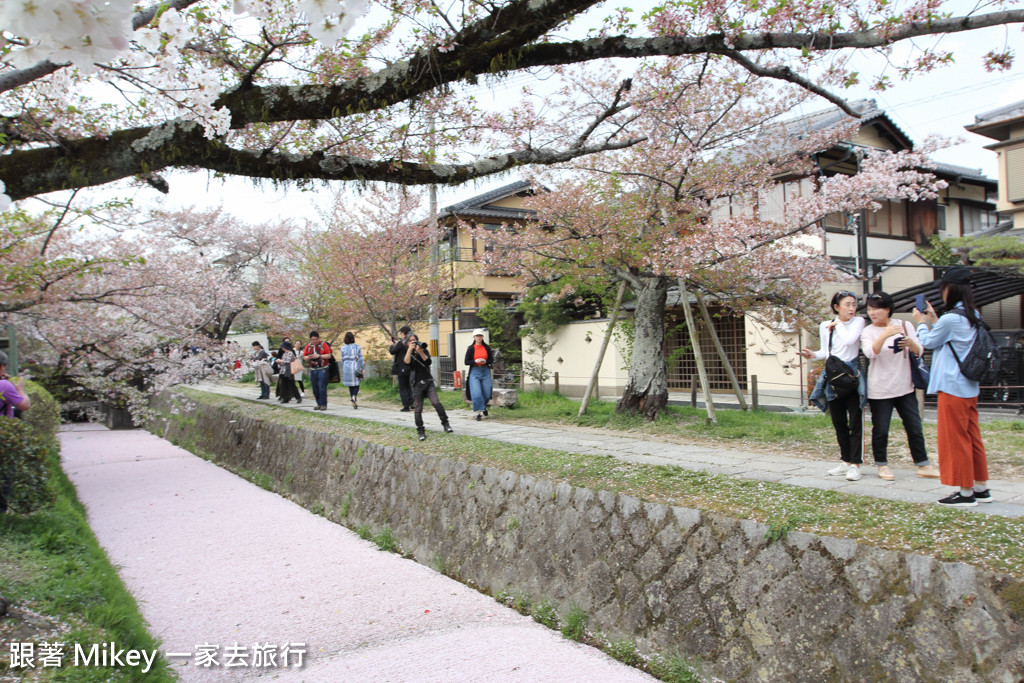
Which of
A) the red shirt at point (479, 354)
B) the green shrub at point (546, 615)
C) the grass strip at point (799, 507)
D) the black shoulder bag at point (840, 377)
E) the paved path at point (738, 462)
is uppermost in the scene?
the red shirt at point (479, 354)

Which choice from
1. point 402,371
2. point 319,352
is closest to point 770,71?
point 402,371

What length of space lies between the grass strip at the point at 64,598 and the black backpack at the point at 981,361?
5125mm

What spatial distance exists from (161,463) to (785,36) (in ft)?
42.9

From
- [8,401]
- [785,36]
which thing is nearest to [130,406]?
[8,401]

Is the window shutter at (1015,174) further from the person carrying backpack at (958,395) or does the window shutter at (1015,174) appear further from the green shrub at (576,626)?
the green shrub at (576,626)

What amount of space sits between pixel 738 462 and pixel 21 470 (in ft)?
22.9

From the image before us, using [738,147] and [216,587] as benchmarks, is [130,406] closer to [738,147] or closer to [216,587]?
[216,587]

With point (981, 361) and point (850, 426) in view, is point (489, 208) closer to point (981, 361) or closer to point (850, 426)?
point (850, 426)

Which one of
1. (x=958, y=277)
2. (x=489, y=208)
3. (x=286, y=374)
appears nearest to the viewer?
(x=958, y=277)

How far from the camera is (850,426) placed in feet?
18.6

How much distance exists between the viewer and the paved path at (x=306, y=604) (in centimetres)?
421

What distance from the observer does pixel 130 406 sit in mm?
13758

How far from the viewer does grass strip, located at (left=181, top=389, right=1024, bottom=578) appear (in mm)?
3203

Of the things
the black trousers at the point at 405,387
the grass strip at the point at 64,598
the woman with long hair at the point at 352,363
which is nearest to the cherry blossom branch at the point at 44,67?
the grass strip at the point at 64,598
